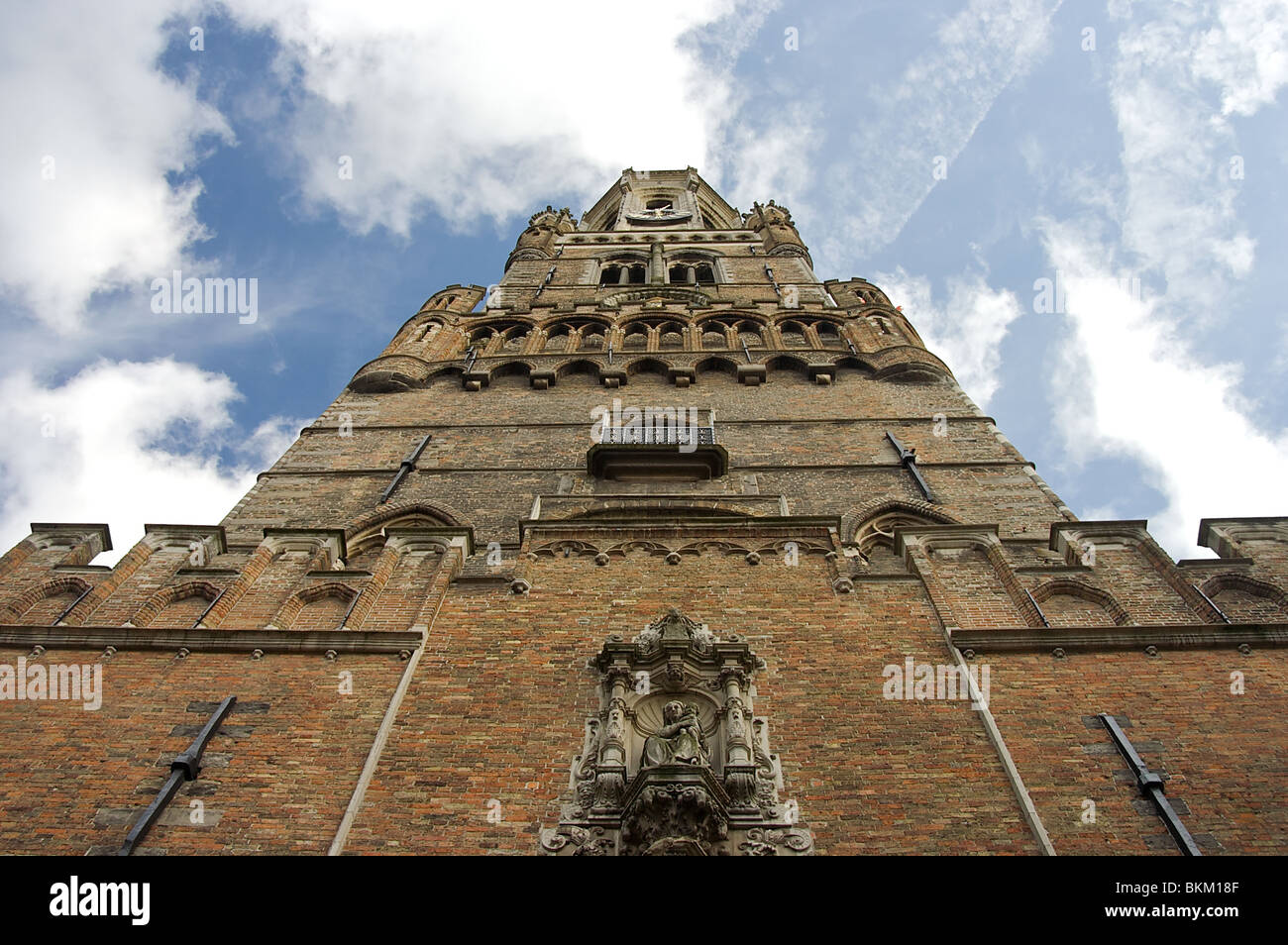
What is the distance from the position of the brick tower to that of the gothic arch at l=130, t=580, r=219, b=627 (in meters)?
0.05

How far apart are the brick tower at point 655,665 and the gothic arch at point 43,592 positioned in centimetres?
4

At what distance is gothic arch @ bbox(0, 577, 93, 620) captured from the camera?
9.50 meters

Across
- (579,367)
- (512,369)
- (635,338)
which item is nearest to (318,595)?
(512,369)

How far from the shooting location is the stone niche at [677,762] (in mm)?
6504

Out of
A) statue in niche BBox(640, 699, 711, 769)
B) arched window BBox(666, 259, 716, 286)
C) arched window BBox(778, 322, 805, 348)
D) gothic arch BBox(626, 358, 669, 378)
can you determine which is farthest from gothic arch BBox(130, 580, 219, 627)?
arched window BBox(666, 259, 716, 286)

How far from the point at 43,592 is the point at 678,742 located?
625cm

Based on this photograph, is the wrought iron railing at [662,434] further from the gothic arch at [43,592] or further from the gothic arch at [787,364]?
the gothic arch at [43,592]

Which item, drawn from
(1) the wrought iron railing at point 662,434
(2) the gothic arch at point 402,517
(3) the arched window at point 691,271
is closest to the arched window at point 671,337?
(1) the wrought iron railing at point 662,434

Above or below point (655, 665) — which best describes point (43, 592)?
above

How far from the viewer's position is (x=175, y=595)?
9789 mm

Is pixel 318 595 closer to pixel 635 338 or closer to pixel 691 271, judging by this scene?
pixel 635 338

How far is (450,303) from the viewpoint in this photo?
23.4m
